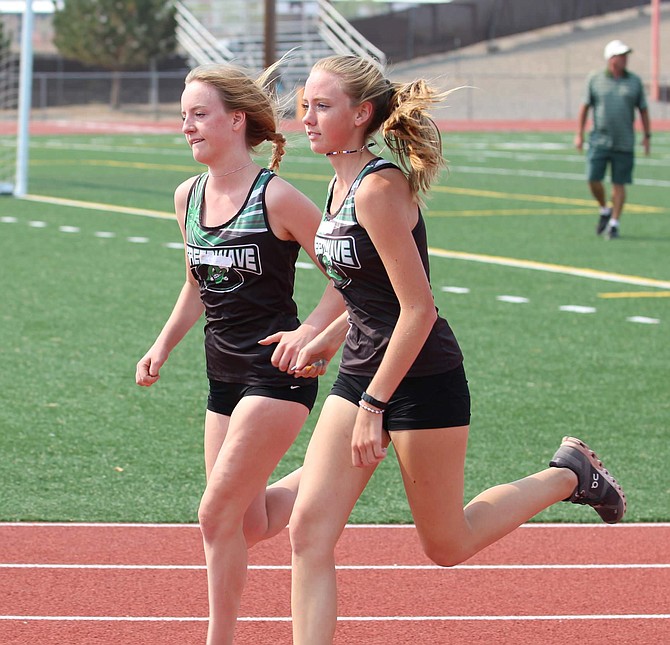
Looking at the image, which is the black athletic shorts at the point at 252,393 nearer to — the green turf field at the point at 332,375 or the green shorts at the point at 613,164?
the green turf field at the point at 332,375

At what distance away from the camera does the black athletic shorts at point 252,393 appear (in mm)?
4578

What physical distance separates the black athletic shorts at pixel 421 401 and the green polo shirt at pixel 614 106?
44.8 ft

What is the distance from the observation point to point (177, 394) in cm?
905

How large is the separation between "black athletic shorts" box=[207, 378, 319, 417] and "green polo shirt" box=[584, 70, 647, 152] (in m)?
13.5

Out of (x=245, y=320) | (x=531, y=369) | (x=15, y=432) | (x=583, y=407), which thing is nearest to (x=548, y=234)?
(x=531, y=369)

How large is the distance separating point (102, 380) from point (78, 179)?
61.2ft

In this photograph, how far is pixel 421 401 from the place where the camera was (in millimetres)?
4332

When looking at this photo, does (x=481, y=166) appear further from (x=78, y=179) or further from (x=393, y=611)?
(x=393, y=611)

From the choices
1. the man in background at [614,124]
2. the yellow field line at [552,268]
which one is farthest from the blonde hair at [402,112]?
the man in background at [614,124]

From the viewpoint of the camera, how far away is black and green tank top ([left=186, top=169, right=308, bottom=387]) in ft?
15.0

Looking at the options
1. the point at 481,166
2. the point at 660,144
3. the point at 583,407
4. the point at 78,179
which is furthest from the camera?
the point at 660,144

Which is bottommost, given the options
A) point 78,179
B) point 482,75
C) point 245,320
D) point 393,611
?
point 393,611

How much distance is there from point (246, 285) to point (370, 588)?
1.55 m

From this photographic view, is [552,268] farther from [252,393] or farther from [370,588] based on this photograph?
[252,393]
